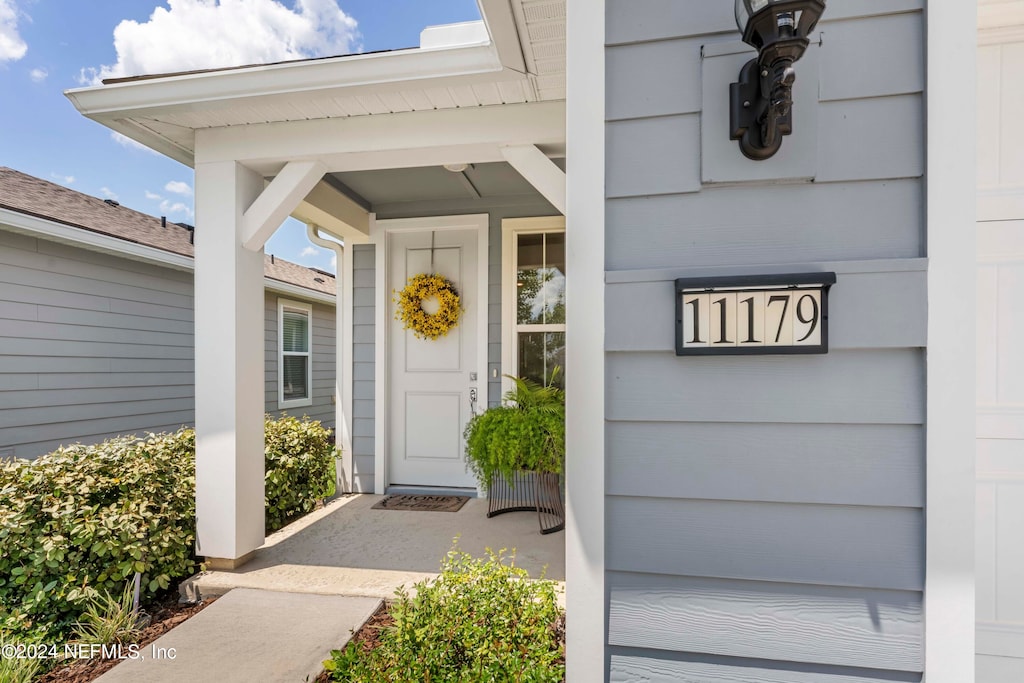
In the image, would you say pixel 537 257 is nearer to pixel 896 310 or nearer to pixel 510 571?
pixel 510 571

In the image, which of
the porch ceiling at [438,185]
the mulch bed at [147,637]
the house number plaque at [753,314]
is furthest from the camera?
the porch ceiling at [438,185]

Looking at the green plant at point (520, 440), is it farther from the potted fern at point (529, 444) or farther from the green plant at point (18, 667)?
the green plant at point (18, 667)

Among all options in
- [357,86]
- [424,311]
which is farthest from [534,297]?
[357,86]

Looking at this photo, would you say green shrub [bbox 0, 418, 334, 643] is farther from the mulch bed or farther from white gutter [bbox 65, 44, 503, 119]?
white gutter [bbox 65, 44, 503, 119]

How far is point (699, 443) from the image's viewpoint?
991 millimetres

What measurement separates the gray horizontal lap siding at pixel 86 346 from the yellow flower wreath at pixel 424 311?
2.86 metres

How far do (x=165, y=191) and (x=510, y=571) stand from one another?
3802cm

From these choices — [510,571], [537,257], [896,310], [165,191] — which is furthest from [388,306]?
[165,191]

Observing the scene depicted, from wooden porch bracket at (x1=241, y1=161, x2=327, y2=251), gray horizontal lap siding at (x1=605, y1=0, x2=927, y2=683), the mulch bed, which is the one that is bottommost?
the mulch bed

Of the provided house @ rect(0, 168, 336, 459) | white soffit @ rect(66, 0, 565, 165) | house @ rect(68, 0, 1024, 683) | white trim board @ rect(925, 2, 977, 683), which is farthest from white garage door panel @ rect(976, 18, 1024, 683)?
house @ rect(0, 168, 336, 459)

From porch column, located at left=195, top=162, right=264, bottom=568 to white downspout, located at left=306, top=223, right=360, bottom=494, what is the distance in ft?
4.79

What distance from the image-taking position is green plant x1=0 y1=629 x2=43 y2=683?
1.62 meters

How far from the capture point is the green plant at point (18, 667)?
1.62 m

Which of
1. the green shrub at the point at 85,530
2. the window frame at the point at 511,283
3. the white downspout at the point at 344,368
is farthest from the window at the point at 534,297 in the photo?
the green shrub at the point at 85,530
